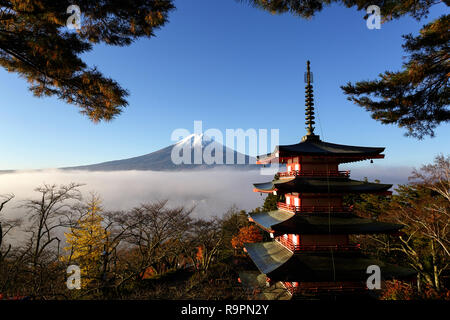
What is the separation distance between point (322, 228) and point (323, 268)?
1568 mm

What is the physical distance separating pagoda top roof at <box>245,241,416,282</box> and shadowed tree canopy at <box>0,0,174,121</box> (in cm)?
852

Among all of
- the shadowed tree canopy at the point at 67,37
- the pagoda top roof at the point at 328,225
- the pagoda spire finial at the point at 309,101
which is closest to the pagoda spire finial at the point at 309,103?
the pagoda spire finial at the point at 309,101

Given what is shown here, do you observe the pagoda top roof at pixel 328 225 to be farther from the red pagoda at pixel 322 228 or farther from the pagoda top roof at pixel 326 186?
the pagoda top roof at pixel 326 186

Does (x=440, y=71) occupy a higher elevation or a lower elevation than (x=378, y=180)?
higher

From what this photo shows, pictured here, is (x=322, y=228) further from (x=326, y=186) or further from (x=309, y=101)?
(x=309, y=101)

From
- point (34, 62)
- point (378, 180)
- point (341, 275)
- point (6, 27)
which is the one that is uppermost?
point (6, 27)

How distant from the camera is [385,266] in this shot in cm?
867

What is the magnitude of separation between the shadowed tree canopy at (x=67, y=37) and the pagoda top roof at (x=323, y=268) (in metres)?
8.52

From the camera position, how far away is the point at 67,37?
5.11 meters

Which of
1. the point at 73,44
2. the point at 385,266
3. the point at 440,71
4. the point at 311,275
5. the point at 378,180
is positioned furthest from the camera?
the point at 378,180

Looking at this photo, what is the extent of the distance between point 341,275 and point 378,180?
84.5ft

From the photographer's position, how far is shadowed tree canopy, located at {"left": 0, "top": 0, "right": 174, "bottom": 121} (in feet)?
15.7
